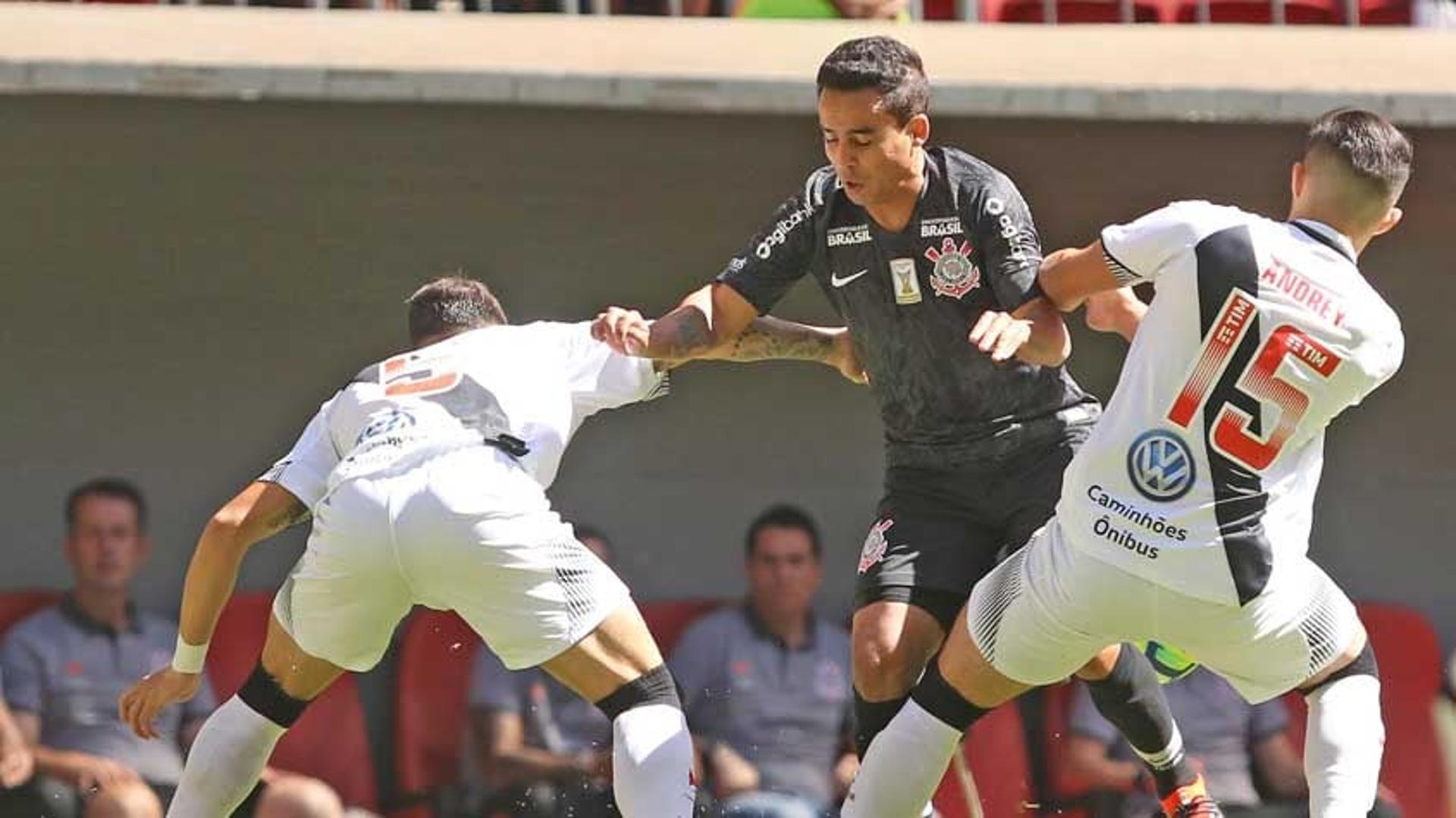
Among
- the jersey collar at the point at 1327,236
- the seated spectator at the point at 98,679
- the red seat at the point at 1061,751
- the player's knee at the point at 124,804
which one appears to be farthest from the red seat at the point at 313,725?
the jersey collar at the point at 1327,236

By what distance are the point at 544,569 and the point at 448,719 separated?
319 cm

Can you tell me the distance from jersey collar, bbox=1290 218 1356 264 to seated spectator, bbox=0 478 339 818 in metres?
4.32

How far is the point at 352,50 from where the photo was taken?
8133 mm

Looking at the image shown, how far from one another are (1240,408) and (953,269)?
91 cm

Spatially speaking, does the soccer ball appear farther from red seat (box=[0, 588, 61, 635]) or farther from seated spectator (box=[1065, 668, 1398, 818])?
red seat (box=[0, 588, 61, 635])

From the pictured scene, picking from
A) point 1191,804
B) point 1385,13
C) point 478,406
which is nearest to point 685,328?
point 478,406

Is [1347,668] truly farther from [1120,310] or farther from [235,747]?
[235,747]

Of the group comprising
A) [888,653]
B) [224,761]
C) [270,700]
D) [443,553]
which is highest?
[443,553]

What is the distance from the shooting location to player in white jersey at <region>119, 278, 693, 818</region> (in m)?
6.02

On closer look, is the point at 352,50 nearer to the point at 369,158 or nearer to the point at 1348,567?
the point at 369,158

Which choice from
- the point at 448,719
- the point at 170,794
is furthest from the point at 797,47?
the point at 170,794

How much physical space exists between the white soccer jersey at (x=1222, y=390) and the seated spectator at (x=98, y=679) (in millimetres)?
3938

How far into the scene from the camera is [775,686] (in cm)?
923

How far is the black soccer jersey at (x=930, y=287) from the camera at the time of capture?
611cm
